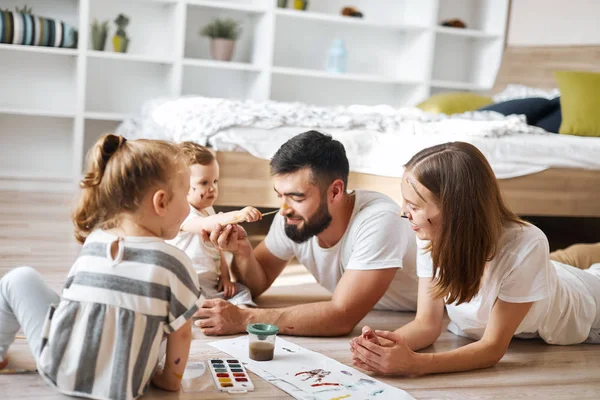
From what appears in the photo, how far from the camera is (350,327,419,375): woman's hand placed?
177 cm

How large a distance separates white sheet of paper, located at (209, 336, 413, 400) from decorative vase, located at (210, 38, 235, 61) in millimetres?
3425

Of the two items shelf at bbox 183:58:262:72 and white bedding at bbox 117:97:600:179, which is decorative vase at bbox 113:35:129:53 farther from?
white bedding at bbox 117:97:600:179

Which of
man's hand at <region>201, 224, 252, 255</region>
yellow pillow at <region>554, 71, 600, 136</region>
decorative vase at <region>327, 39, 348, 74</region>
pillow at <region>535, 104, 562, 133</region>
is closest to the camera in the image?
man's hand at <region>201, 224, 252, 255</region>

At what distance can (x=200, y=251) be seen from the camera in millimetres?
Result: 2357

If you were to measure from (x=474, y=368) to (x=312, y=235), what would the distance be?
0.57 metres

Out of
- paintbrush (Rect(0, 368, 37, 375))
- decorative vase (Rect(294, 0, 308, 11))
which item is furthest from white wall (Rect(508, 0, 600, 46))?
paintbrush (Rect(0, 368, 37, 375))

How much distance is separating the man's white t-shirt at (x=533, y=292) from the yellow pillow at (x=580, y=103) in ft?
5.45

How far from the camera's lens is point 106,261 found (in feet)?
4.83

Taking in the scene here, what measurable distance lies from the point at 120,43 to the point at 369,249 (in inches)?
132

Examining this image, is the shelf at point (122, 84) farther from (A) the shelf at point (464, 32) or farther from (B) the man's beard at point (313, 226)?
Answer: (B) the man's beard at point (313, 226)

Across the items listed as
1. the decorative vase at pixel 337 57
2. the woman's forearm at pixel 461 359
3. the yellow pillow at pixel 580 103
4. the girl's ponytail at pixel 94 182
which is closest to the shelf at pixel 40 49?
the decorative vase at pixel 337 57

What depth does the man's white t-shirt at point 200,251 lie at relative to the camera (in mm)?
2322

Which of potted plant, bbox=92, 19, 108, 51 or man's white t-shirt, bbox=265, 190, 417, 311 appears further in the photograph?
potted plant, bbox=92, 19, 108, 51

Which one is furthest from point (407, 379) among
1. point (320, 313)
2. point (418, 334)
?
point (320, 313)
